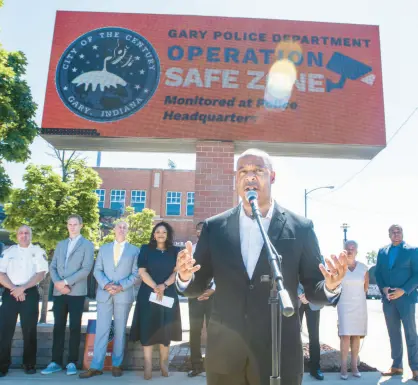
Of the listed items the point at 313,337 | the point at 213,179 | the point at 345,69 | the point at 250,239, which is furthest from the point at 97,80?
the point at 250,239

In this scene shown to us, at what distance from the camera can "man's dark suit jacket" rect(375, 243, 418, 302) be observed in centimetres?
623

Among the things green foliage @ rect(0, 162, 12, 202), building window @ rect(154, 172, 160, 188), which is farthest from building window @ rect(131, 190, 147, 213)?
green foliage @ rect(0, 162, 12, 202)

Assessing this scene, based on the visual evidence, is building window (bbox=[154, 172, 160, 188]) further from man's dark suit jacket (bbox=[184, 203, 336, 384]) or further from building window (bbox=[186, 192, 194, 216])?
man's dark suit jacket (bbox=[184, 203, 336, 384])

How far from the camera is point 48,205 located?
12.6 m

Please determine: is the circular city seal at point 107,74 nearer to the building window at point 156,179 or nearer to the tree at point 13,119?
the tree at point 13,119

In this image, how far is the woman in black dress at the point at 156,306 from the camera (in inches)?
227

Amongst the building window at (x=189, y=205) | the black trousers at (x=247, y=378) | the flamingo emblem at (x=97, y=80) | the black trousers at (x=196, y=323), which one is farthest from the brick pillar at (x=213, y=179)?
the building window at (x=189, y=205)

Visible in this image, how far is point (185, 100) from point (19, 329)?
197 inches

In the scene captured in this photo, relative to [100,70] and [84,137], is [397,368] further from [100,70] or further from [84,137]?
[100,70]

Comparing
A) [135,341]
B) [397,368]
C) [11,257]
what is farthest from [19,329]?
[397,368]

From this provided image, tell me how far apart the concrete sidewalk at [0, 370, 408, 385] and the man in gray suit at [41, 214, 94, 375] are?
0.86 ft

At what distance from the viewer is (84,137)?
322 inches

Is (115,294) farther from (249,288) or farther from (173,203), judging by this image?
(173,203)

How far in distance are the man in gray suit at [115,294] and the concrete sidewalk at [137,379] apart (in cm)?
19
